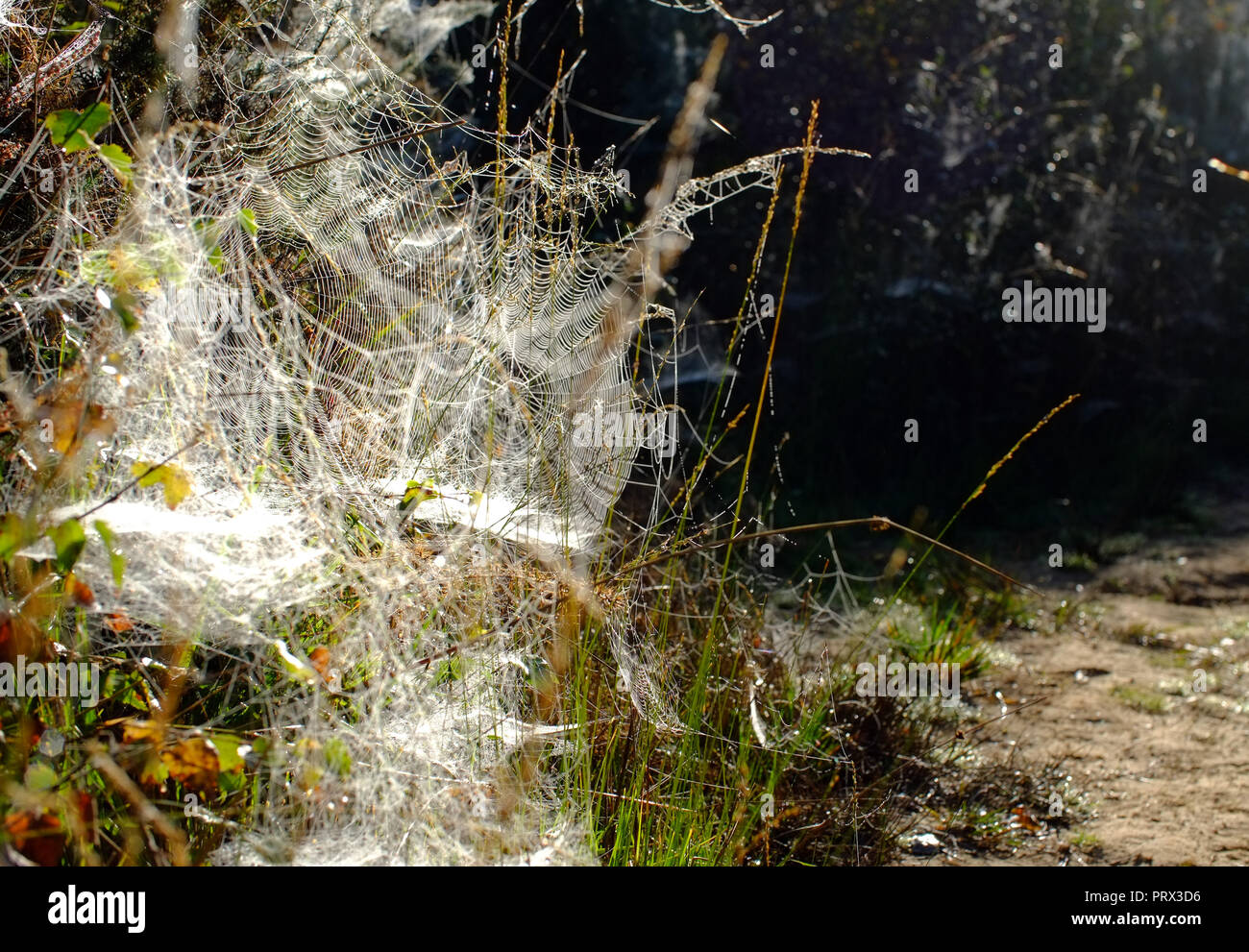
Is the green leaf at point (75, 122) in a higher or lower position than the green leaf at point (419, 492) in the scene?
higher

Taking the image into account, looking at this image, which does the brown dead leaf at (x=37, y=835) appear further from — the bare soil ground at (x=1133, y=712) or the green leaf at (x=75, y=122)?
the bare soil ground at (x=1133, y=712)

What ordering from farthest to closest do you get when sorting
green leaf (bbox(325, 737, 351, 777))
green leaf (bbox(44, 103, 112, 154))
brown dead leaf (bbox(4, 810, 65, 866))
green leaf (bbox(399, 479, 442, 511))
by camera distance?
green leaf (bbox(399, 479, 442, 511))
green leaf (bbox(44, 103, 112, 154))
green leaf (bbox(325, 737, 351, 777))
brown dead leaf (bbox(4, 810, 65, 866))

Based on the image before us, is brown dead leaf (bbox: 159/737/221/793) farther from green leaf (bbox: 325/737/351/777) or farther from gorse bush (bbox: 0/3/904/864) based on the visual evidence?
green leaf (bbox: 325/737/351/777)

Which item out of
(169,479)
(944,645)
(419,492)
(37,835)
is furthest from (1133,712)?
(37,835)

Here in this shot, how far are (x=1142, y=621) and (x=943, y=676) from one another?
5.15 ft

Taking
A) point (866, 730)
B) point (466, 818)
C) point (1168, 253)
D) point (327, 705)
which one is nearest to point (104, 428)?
point (327, 705)

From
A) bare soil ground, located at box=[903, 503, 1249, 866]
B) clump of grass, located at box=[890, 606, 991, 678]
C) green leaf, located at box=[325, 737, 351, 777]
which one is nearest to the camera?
green leaf, located at box=[325, 737, 351, 777]

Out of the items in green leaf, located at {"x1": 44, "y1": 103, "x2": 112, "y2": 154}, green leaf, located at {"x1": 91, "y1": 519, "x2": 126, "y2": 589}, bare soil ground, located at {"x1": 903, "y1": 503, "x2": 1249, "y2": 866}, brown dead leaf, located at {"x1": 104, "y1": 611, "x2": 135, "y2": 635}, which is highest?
green leaf, located at {"x1": 44, "y1": 103, "x2": 112, "y2": 154}

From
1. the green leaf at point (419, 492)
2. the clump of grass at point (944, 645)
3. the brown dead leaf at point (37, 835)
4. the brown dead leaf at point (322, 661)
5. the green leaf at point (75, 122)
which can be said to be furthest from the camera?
the clump of grass at point (944, 645)

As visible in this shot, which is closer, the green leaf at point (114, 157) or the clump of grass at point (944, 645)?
the green leaf at point (114, 157)

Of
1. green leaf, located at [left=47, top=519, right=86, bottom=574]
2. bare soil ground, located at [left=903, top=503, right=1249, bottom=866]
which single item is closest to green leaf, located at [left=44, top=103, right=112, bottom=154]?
green leaf, located at [left=47, top=519, right=86, bottom=574]

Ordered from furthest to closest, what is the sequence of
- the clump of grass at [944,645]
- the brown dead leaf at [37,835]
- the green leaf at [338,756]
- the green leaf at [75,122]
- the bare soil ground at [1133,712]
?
the clump of grass at [944,645]
the bare soil ground at [1133,712]
the green leaf at [75,122]
the green leaf at [338,756]
the brown dead leaf at [37,835]

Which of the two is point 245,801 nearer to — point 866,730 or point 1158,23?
point 866,730

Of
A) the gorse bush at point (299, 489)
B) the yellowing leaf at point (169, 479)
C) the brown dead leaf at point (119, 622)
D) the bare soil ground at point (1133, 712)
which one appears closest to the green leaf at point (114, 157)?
the gorse bush at point (299, 489)
